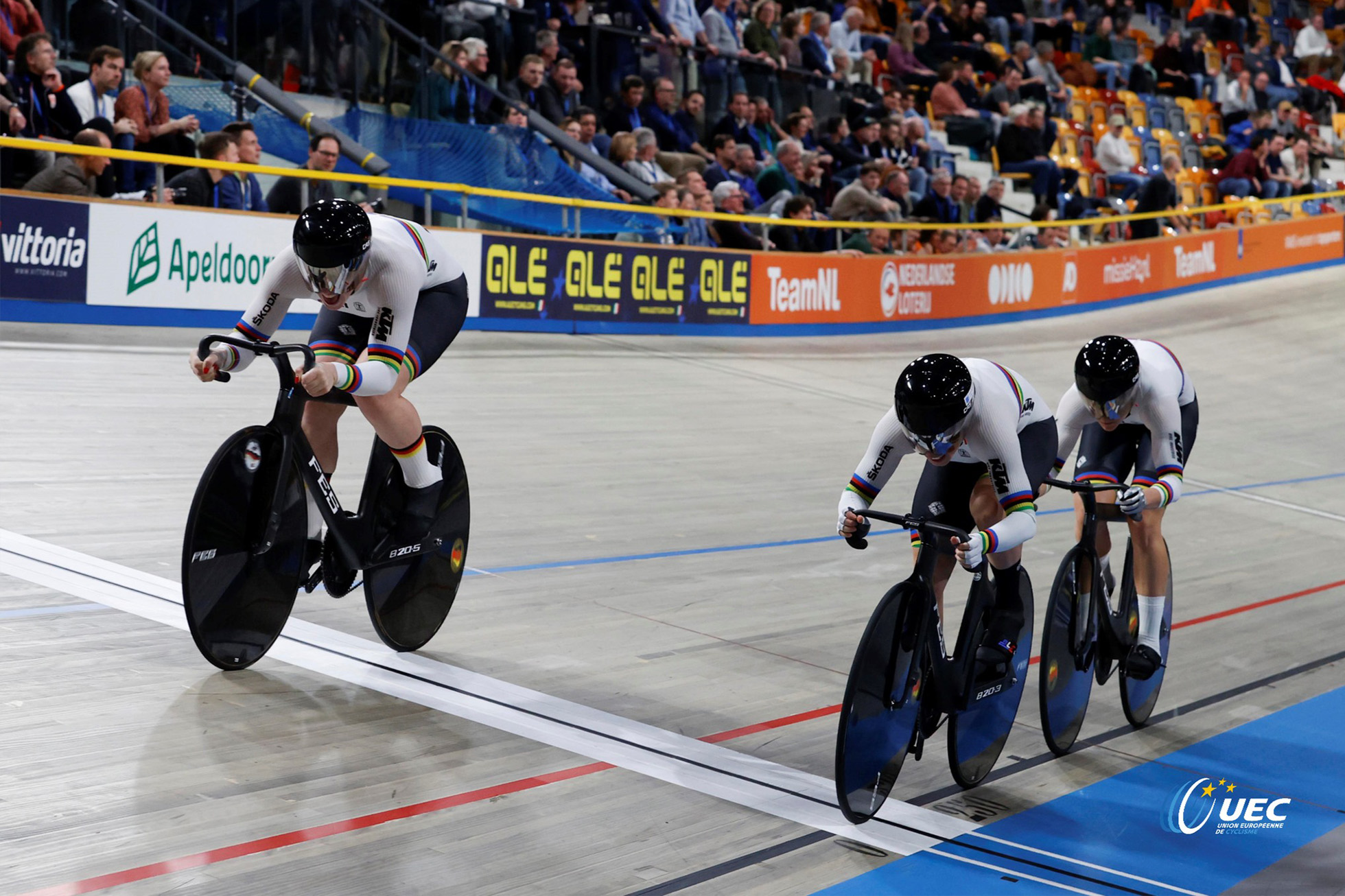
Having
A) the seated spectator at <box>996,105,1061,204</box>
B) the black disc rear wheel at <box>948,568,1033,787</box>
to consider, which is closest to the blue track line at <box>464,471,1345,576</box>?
the black disc rear wheel at <box>948,568,1033,787</box>

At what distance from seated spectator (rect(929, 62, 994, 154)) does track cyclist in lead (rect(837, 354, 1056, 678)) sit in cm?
1581

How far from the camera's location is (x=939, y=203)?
14.9m

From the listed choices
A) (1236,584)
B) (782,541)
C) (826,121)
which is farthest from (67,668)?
(826,121)

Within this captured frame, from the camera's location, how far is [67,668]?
3.53 meters

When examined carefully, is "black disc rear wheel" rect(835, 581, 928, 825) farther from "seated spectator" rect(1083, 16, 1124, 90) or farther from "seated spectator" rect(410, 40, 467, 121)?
"seated spectator" rect(1083, 16, 1124, 90)

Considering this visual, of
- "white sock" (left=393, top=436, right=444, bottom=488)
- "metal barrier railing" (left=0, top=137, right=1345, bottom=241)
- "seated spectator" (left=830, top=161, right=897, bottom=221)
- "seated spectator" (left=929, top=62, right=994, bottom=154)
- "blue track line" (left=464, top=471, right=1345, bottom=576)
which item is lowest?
"blue track line" (left=464, top=471, right=1345, bottom=576)

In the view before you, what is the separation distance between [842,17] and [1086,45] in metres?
6.95

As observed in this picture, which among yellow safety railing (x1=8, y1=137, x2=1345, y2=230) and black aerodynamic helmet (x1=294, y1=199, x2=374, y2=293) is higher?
yellow safety railing (x1=8, y1=137, x2=1345, y2=230)

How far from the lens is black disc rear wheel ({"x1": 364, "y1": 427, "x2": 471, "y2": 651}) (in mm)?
3912

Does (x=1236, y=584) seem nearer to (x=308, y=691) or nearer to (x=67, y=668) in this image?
(x=308, y=691)

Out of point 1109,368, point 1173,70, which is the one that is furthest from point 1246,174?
point 1109,368

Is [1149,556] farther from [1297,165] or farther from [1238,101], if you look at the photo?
[1238,101]

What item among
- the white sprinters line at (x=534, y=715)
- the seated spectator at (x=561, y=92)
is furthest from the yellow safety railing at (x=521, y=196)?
the white sprinters line at (x=534, y=715)

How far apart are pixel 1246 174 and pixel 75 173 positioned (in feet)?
56.1
